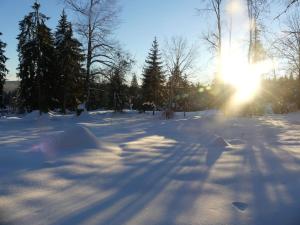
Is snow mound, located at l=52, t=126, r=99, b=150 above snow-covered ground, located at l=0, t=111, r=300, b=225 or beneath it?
above

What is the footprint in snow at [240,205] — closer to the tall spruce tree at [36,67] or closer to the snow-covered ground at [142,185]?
the snow-covered ground at [142,185]

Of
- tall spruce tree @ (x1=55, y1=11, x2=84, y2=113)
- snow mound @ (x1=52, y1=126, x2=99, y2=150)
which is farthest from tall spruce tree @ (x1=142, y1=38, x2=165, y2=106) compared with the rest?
snow mound @ (x1=52, y1=126, x2=99, y2=150)

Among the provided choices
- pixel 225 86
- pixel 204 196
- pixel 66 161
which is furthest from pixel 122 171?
pixel 225 86

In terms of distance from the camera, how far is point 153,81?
46.5 meters

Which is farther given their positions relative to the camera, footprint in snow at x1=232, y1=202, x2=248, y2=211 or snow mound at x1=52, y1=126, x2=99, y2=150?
snow mound at x1=52, y1=126, x2=99, y2=150

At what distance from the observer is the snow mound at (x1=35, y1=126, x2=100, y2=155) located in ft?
26.8

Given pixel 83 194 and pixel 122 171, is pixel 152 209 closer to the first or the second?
pixel 83 194

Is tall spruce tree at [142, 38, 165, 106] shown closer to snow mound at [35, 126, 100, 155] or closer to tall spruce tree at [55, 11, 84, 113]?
tall spruce tree at [55, 11, 84, 113]

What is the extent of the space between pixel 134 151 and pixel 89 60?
664 inches

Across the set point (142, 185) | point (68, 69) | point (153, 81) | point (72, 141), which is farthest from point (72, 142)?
point (153, 81)

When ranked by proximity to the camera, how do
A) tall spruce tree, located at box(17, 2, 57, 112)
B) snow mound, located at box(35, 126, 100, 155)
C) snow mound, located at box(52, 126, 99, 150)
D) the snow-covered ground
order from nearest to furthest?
the snow-covered ground < snow mound, located at box(35, 126, 100, 155) < snow mound, located at box(52, 126, 99, 150) < tall spruce tree, located at box(17, 2, 57, 112)

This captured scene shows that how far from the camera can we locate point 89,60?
24.2 metres

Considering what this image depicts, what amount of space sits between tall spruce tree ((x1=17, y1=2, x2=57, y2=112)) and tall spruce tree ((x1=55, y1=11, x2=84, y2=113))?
862 mm

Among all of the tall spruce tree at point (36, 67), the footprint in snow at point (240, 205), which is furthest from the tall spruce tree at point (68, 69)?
the footprint in snow at point (240, 205)
